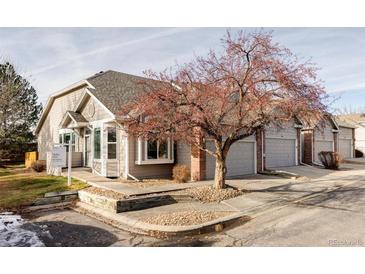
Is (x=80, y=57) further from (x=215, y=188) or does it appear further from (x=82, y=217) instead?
(x=215, y=188)

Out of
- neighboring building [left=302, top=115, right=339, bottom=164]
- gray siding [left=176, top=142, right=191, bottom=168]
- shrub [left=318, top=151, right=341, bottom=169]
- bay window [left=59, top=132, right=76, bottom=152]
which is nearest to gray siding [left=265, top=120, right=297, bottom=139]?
neighboring building [left=302, top=115, right=339, bottom=164]

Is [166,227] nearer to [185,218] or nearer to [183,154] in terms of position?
[185,218]

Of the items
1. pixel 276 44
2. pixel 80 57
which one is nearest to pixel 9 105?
pixel 80 57

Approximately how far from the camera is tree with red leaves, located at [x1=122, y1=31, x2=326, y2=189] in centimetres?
970

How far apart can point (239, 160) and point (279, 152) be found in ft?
15.8

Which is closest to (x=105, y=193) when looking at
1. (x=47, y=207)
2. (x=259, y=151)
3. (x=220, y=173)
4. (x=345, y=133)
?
(x=47, y=207)

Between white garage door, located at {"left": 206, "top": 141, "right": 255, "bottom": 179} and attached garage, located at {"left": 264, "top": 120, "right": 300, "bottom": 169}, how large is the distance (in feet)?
5.55

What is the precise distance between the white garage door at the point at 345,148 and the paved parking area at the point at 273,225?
63.7ft

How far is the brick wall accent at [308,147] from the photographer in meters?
22.8

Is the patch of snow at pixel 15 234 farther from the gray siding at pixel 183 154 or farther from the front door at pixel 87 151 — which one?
the front door at pixel 87 151

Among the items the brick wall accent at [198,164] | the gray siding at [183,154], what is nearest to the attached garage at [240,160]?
the brick wall accent at [198,164]

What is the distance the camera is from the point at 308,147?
2303cm

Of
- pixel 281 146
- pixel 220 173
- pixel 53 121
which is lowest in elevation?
pixel 220 173

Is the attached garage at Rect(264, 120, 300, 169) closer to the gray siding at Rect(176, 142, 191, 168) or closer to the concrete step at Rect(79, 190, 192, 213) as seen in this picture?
the gray siding at Rect(176, 142, 191, 168)
